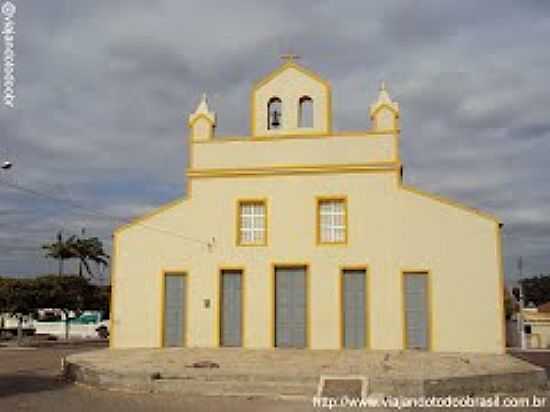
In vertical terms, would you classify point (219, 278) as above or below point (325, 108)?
below

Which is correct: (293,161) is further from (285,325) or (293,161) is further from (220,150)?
(285,325)

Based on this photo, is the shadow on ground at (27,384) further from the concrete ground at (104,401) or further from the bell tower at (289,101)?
the bell tower at (289,101)

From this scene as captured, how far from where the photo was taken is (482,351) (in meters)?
22.2

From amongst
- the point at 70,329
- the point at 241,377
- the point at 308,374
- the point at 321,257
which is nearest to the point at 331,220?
the point at 321,257

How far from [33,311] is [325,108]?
30.6 meters

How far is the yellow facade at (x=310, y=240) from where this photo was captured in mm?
22688

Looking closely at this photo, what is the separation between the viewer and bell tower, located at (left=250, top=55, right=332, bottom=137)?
24.7 meters

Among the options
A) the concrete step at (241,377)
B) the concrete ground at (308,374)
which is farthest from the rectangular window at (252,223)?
the concrete step at (241,377)

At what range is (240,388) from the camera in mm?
16500

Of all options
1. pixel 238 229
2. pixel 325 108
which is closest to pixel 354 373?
pixel 238 229

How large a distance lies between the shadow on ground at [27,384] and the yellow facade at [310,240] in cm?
438

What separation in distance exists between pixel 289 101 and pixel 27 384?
12701mm

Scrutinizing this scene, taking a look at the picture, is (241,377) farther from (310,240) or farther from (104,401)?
(310,240)

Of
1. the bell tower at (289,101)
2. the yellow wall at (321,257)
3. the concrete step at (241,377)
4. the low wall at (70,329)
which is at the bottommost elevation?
the low wall at (70,329)
